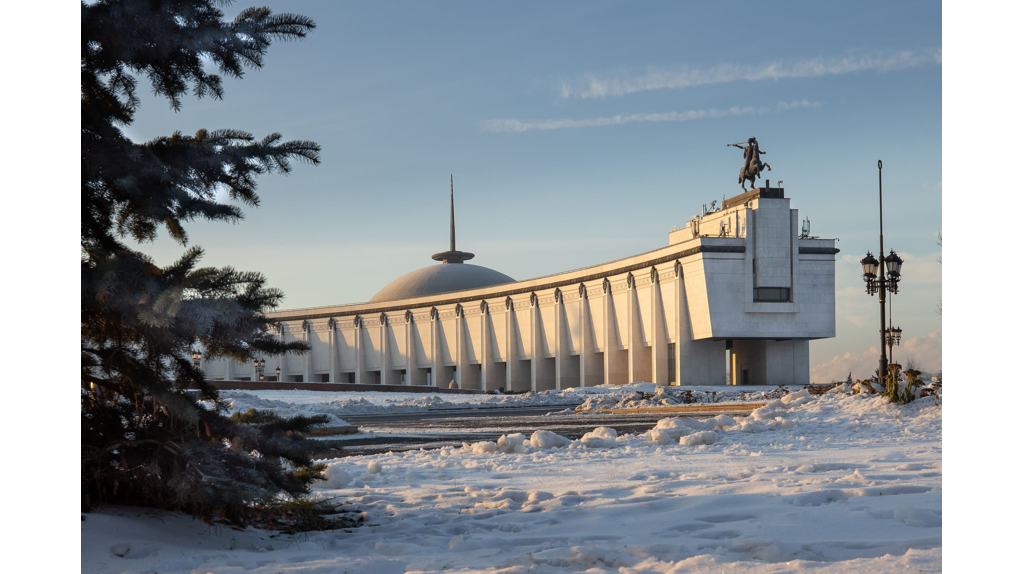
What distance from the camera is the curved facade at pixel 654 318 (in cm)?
5925

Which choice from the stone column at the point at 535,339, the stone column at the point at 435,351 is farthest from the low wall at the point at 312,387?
the stone column at the point at 435,351

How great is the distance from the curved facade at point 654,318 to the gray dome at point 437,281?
11023 millimetres

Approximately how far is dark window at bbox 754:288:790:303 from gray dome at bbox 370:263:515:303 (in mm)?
40201

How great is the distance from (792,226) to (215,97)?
5808 centimetres

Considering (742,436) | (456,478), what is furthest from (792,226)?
(456,478)

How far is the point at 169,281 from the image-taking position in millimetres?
4129

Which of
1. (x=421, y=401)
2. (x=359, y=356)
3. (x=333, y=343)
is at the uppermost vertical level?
(x=421, y=401)

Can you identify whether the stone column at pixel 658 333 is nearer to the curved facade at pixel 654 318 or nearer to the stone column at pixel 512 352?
the curved facade at pixel 654 318

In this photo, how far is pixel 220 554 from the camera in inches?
182

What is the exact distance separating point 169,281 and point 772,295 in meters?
59.2

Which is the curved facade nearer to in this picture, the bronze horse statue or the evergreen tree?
the bronze horse statue

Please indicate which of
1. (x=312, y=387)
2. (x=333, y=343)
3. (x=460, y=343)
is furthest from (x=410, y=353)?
(x=312, y=387)

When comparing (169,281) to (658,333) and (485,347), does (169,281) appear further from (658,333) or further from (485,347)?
(485,347)
